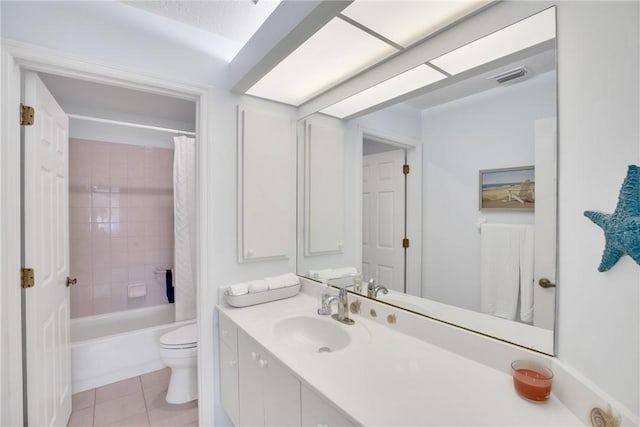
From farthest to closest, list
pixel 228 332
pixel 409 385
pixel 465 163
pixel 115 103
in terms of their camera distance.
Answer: pixel 115 103, pixel 228 332, pixel 465 163, pixel 409 385

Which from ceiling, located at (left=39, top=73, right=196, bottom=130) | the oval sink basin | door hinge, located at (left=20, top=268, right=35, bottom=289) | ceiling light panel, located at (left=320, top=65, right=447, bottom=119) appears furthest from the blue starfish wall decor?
ceiling, located at (left=39, top=73, right=196, bottom=130)

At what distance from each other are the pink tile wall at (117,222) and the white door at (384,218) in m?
2.49

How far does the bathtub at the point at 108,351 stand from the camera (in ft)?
7.16

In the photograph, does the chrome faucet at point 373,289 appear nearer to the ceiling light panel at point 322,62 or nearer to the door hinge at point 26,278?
the ceiling light panel at point 322,62

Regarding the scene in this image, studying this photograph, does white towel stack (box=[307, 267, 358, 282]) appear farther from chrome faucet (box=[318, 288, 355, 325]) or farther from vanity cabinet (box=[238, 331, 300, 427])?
vanity cabinet (box=[238, 331, 300, 427])

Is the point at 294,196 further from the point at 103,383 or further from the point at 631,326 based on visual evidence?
the point at 103,383

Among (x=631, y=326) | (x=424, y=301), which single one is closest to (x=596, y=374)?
A: (x=631, y=326)

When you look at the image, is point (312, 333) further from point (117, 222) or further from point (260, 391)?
point (117, 222)

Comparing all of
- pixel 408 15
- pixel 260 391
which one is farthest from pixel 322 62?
pixel 260 391

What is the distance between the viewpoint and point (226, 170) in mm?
1758

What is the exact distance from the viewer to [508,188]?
1047mm

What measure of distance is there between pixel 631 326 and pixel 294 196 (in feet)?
5.53

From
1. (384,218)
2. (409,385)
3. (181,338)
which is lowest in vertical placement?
(181,338)

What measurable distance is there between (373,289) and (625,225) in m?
1.06
